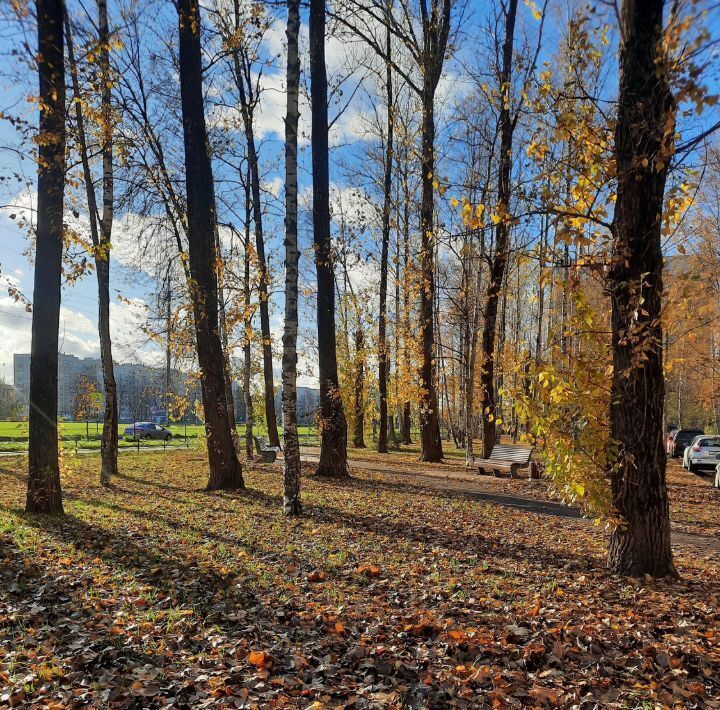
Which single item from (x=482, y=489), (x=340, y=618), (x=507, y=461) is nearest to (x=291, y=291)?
(x=340, y=618)

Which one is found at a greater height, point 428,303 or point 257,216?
point 257,216

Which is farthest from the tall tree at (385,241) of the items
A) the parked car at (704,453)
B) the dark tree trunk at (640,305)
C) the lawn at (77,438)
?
the dark tree trunk at (640,305)

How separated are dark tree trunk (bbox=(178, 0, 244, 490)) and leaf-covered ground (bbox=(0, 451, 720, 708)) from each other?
3.00 m

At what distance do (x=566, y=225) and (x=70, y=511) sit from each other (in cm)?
855

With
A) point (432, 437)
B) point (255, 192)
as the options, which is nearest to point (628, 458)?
point (432, 437)

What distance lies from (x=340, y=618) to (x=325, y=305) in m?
9.25

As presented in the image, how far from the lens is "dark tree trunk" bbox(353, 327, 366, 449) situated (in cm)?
2578

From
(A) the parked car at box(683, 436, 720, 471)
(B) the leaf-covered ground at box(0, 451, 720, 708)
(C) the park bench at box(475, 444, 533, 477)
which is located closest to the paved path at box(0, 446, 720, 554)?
Result: (C) the park bench at box(475, 444, 533, 477)

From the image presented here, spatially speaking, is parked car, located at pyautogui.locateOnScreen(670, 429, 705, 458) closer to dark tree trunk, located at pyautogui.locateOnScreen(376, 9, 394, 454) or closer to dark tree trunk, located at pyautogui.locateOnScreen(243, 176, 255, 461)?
dark tree trunk, located at pyautogui.locateOnScreen(376, 9, 394, 454)

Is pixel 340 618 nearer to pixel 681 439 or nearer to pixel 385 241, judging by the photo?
pixel 385 241

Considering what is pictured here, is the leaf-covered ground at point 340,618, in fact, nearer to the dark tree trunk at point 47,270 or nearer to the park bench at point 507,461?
the dark tree trunk at point 47,270

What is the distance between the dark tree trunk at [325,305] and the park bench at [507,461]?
4.40 m

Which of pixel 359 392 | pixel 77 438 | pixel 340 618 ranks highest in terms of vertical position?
pixel 359 392

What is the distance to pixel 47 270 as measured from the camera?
305 inches
